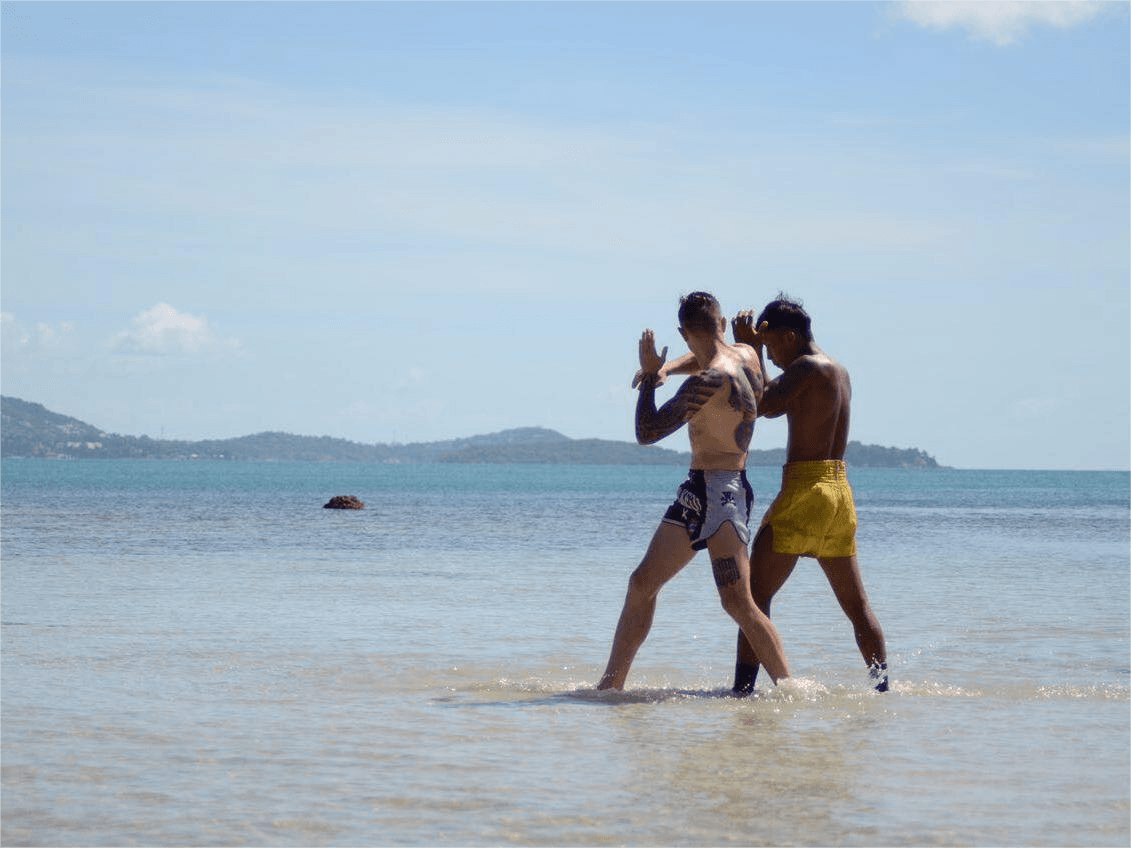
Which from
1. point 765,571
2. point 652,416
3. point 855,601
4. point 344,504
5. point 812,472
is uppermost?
point 652,416

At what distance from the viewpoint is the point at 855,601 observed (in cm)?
721

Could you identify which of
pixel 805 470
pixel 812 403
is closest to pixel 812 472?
pixel 805 470

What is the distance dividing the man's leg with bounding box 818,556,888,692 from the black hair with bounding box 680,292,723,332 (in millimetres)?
1273

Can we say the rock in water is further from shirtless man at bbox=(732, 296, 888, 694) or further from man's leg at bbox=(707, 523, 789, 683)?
man's leg at bbox=(707, 523, 789, 683)

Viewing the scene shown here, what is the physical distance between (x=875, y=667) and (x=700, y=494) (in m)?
1.43

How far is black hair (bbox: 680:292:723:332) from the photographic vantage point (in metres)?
6.95

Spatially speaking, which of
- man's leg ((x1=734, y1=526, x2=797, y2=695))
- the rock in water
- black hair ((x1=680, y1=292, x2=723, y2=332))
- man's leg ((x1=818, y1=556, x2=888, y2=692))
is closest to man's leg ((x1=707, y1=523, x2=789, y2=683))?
man's leg ((x1=734, y1=526, x2=797, y2=695))

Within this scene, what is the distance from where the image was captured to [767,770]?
554cm

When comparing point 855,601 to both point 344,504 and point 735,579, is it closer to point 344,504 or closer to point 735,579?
point 735,579

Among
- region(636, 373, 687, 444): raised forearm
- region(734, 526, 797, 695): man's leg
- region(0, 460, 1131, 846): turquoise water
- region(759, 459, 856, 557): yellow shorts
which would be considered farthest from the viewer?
region(734, 526, 797, 695): man's leg

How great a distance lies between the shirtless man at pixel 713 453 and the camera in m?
6.78

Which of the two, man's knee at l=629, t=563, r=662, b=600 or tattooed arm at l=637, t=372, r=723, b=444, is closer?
tattooed arm at l=637, t=372, r=723, b=444

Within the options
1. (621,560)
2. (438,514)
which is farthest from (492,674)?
(438,514)

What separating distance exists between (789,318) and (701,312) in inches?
20.8
